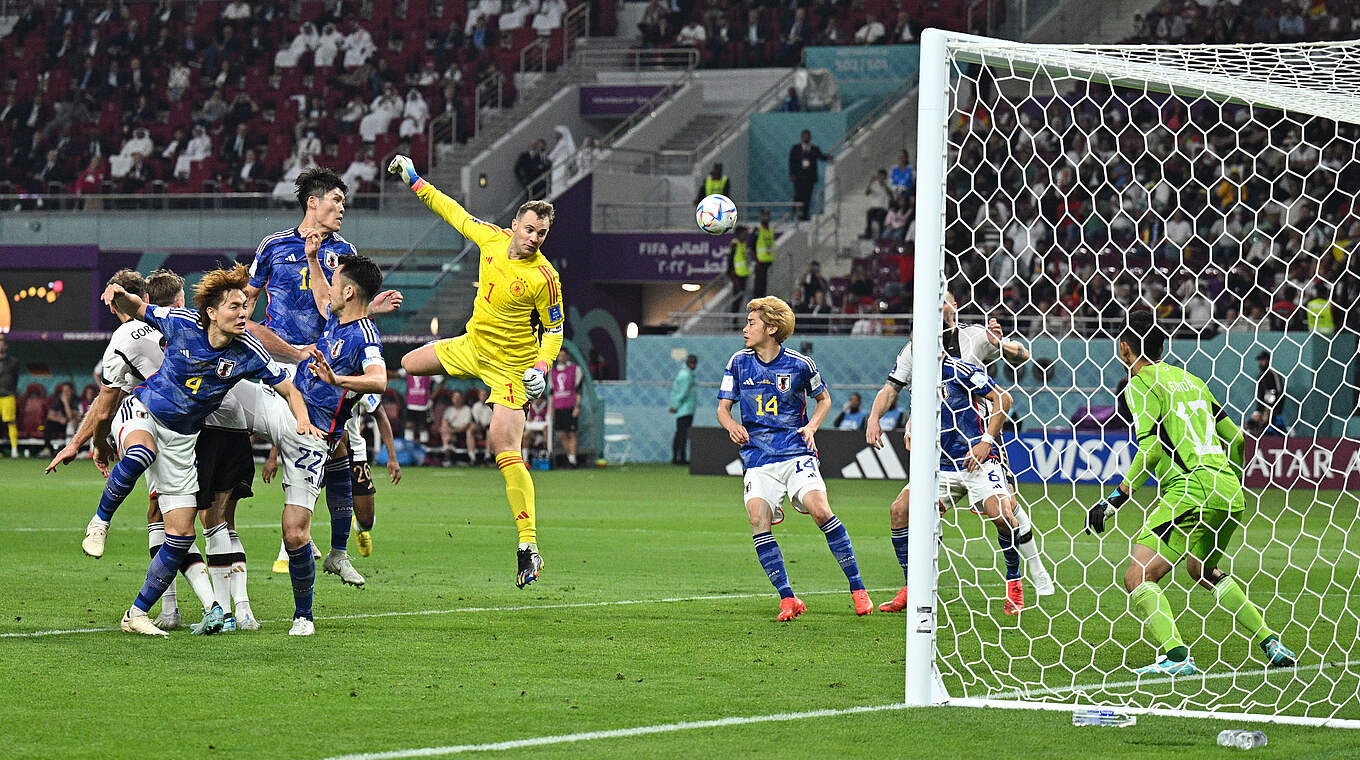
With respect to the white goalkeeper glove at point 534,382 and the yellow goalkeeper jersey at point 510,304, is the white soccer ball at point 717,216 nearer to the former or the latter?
the yellow goalkeeper jersey at point 510,304

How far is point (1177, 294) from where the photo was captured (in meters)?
23.7

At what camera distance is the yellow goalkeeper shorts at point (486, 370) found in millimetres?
9930

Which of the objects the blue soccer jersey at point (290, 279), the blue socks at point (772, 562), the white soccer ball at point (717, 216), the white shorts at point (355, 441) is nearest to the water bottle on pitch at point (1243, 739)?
the blue socks at point (772, 562)

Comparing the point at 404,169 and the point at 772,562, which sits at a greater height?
the point at 404,169

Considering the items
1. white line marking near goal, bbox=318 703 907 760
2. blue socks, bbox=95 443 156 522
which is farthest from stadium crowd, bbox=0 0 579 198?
white line marking near goal, bbox=318 703 907 760

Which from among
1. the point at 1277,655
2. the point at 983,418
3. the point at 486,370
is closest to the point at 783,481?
the point at 983,418

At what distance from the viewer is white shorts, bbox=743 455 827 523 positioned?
9.58 meters

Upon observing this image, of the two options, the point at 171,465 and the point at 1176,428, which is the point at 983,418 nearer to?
the point at 1176,428

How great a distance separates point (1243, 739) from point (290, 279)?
20.7ft

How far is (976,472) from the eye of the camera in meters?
10.1

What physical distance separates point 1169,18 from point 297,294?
23.9 metres

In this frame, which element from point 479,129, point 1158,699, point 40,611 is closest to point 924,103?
point 1158,699

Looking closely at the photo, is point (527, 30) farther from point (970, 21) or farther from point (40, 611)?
point (40, 611)

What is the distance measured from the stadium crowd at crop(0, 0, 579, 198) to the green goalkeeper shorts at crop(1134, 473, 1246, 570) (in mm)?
27269
